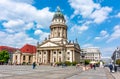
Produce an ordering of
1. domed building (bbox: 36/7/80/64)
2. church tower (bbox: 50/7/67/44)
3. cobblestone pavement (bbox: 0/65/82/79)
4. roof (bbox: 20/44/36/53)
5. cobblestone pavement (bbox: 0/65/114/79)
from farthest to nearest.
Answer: roof (bbox: 20/44/36/53) → church tower (bbox: 50/7/67/44) → domed building (bbox: 36/7/80/64) → cobblestone pavement (bbox: 0/65/114/79) → cobblestone pavement (bbox: 0/65/82/79)

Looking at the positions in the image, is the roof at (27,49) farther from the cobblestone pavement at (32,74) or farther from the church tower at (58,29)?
the cobblestone pavement at (32,74)

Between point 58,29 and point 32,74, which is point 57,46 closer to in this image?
point 58,29

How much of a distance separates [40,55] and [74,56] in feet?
70.4

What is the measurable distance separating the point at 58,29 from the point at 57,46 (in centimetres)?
1496

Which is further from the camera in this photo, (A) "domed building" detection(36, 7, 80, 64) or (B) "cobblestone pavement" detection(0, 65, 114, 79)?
(A) "domed building" detection(36, 7, 80, 64)

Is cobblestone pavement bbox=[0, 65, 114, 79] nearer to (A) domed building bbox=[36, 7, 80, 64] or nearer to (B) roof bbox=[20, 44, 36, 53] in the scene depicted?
(A) domed building bbox=[36, 7, 80, 64]

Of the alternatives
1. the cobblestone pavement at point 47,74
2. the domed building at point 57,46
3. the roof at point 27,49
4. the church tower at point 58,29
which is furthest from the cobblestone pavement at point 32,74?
the roof at point 27,49

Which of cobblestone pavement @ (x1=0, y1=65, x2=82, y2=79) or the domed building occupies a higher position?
the domed building

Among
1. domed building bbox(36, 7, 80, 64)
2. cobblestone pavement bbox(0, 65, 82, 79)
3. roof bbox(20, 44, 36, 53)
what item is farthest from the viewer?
roof bbox(20, 44, 36, 53)

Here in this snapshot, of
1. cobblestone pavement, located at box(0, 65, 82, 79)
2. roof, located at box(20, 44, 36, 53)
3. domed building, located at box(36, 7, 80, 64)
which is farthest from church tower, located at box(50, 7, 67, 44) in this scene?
cobblestone pavement, located at box(0, 65, 82, 79)

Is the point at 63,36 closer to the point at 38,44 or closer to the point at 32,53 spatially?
the point at 38,44

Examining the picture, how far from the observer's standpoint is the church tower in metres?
126

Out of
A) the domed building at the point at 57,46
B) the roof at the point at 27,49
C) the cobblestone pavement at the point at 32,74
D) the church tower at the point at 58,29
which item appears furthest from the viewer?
the roof at the point at 27,49

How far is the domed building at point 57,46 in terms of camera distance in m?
116
